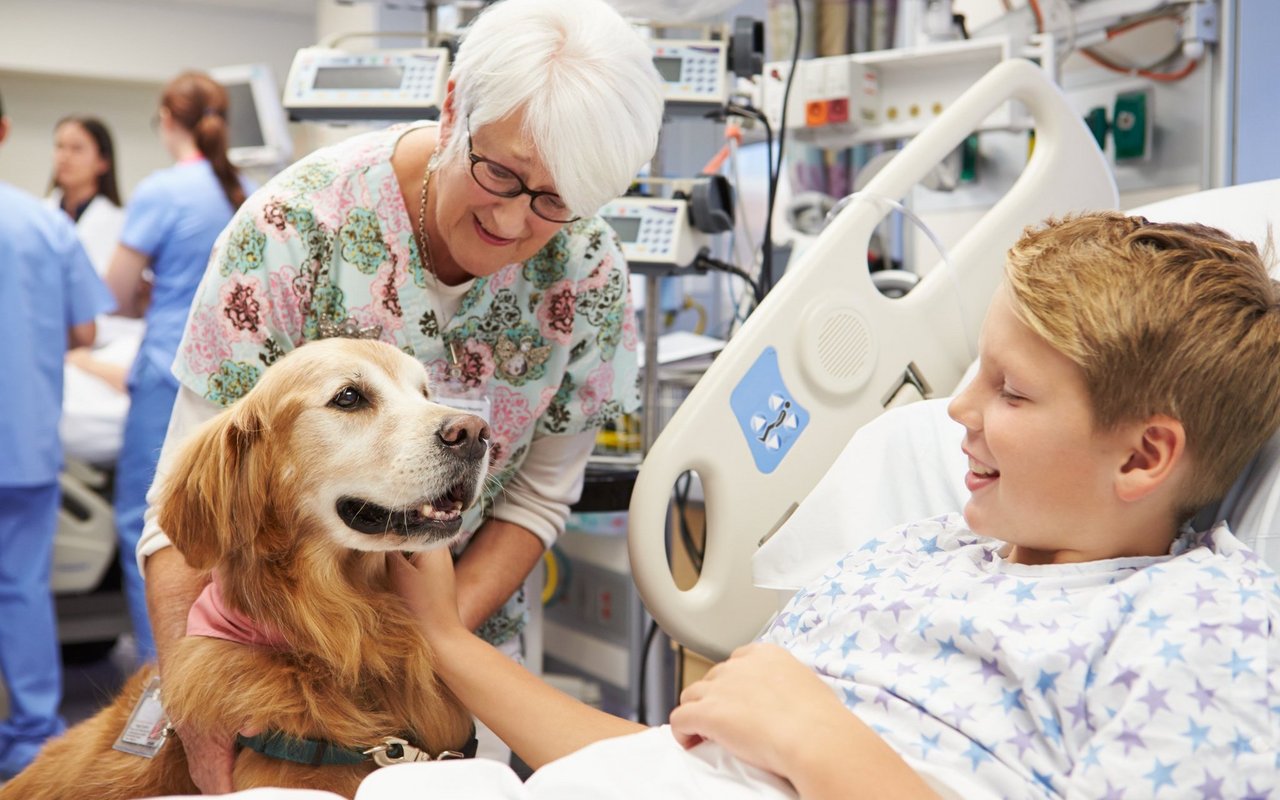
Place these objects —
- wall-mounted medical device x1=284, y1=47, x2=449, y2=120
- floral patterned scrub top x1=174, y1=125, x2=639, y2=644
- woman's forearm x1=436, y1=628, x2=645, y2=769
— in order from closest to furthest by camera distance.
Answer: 1. woman's forearm x1=436, y1=628, x2=645, y2=769
2. floral patterned scrub top x1=174, y1=125, x2=639, y2=644
3. wall-mounted medical device x1=284, y1=47, x2=449, y2=120

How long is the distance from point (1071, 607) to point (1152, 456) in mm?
158

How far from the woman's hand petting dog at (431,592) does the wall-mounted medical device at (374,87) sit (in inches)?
50.8

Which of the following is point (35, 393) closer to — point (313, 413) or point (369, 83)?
point (369, 83)

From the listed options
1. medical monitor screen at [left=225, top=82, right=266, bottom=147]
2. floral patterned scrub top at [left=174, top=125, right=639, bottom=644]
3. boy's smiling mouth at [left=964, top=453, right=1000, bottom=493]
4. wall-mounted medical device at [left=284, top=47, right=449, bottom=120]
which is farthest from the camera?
medical monitor screen at [left=225, top=82, right=266, bottom=147]

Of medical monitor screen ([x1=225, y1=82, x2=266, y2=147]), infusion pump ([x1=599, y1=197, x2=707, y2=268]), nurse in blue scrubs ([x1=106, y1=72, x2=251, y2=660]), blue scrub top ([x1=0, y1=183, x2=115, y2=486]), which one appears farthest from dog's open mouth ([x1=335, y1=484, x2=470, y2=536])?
medical monitor screen ([x1=225, y1=82, x2=266, y2=147])

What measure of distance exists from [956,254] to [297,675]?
114 centimetres

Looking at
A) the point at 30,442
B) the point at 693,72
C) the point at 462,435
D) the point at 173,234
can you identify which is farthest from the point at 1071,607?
the point at 173,234

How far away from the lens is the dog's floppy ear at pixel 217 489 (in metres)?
1.32

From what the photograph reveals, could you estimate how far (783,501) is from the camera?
5.12ft

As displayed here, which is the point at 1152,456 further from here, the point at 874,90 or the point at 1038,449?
the point at 874,90

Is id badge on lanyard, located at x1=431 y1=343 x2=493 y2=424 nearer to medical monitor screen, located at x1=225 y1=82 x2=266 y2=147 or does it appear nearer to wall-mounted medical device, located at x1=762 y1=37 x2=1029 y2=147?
wall-mounted medical device, located at x1=762 y1=37 x2=1029 y2=147

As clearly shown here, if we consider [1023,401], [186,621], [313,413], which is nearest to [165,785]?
[186,621]

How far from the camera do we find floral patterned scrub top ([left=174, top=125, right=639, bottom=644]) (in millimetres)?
1446

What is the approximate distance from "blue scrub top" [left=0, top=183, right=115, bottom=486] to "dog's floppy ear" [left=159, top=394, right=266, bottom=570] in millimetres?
2224
